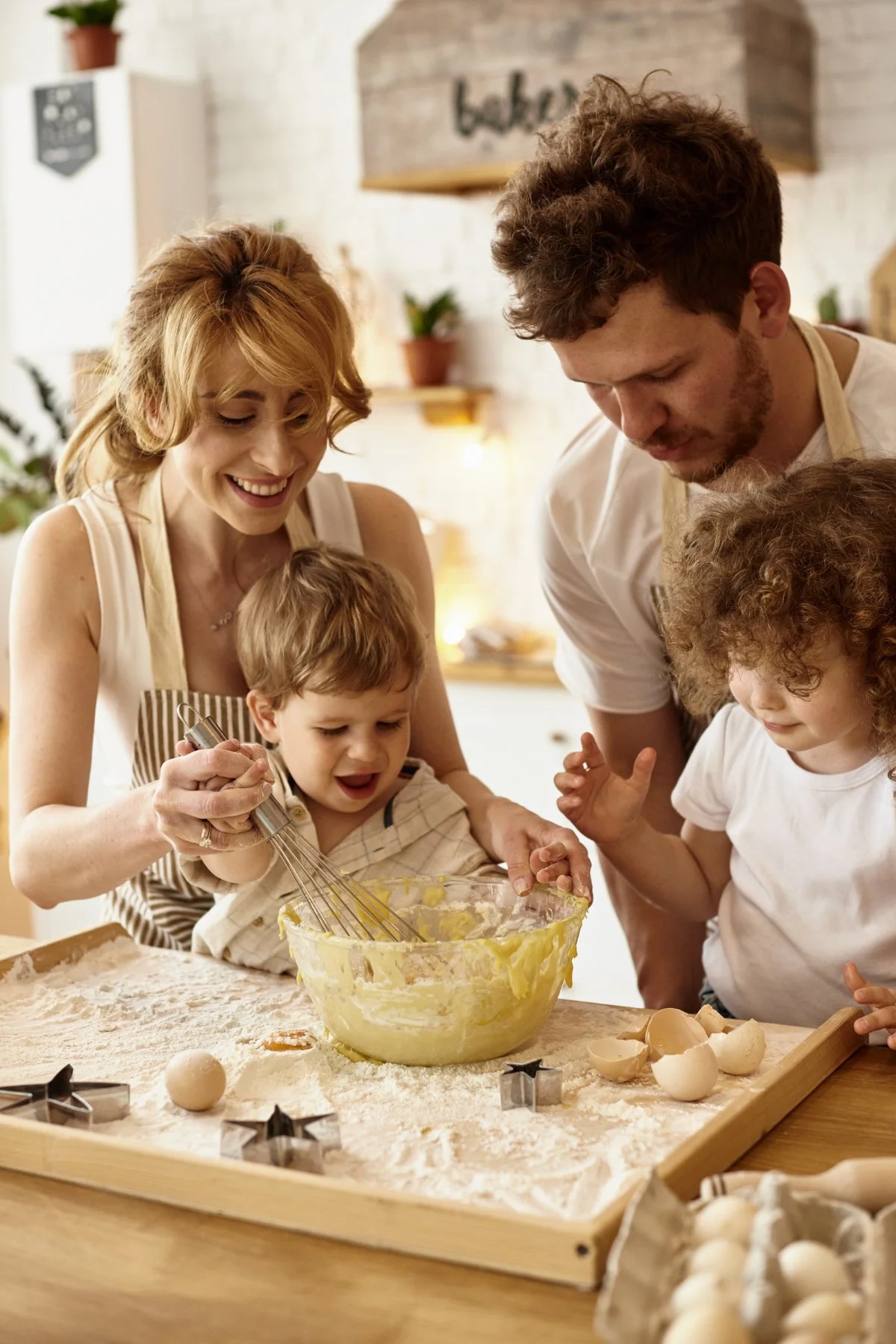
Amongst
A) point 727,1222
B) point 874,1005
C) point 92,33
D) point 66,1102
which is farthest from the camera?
point 92,33

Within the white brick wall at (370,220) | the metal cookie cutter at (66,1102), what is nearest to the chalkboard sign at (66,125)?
the white brick wall at (370,220)

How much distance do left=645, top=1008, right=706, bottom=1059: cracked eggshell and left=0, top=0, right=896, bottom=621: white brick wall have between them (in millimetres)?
2876

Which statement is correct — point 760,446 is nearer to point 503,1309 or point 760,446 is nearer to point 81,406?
point 81,406

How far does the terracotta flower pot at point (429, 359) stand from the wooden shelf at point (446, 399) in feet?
0.08

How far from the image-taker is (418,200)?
13.7ft

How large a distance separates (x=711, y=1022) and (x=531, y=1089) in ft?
0.68

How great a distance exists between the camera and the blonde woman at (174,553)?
1.56 m

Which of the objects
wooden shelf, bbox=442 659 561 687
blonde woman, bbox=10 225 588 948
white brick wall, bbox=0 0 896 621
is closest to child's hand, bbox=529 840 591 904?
blonde woman, bbox=10 225 588 948

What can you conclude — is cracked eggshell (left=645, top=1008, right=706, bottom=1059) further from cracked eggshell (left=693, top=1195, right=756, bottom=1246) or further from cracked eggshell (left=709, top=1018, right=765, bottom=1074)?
cracked eggshell (left=693, top=1195, right=756, bottom=1246)

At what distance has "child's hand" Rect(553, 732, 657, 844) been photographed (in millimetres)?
1542

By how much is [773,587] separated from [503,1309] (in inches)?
27.2

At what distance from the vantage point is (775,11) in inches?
133

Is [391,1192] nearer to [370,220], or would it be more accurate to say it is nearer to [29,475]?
[29,475]

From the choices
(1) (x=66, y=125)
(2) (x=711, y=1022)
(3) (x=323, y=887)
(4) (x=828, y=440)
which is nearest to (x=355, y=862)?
(3) (x=323, y=887)
